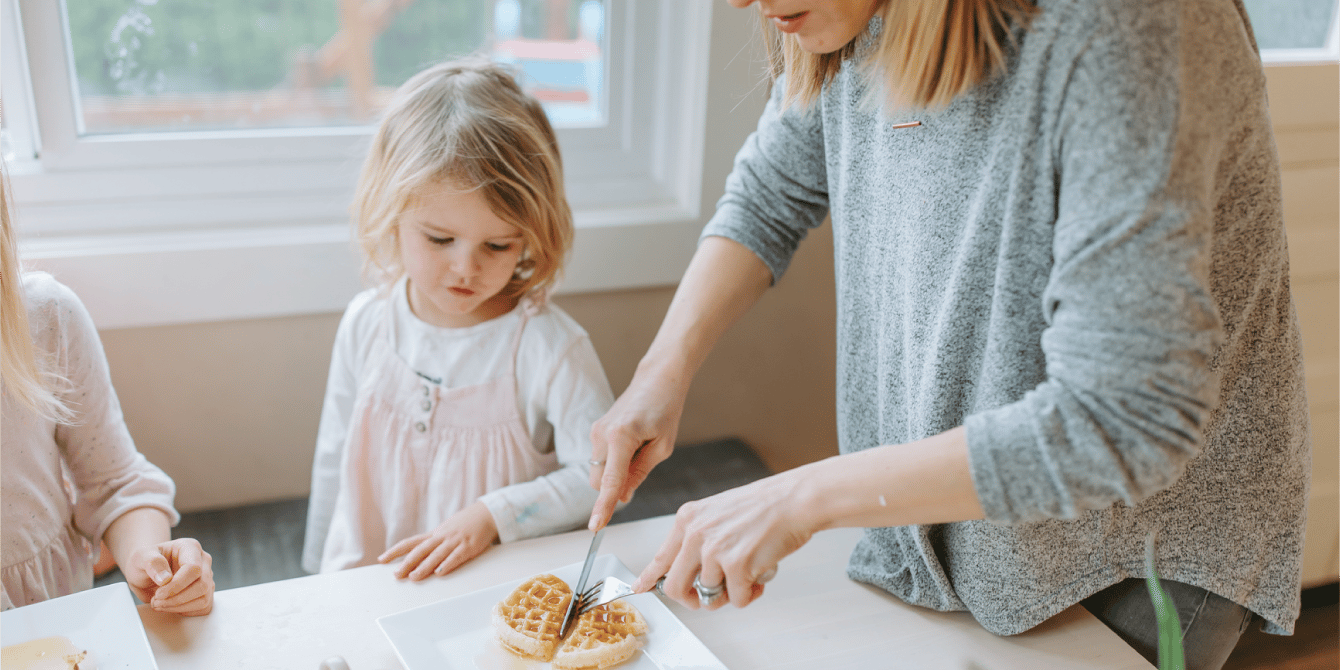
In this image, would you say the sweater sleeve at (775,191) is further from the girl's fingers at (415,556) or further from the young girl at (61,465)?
the young girl at (61,465)

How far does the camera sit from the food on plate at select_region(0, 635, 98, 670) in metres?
0.78

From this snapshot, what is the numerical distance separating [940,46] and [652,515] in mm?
946

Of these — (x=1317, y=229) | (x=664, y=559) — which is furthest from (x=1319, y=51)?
(x=664, y=559)

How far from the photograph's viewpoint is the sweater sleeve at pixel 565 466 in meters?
1.12

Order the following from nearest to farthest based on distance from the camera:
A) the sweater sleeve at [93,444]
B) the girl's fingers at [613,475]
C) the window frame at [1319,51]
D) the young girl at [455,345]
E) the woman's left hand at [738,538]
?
1. the woman's left hand at [738,538]
2. the girl's fingers at [613,475]
3. the sweater sleeve at [93,444]
4. the young girl at [455,345]
5. the window frame at [1319,51]

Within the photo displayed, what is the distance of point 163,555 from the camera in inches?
36.8

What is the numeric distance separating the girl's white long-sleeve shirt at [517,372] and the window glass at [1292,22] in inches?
58.1

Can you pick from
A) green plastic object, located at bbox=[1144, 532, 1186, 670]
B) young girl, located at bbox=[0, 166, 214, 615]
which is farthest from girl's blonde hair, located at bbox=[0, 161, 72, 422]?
green plastic object, located at bbox=[1144, 532, 1186, 670]

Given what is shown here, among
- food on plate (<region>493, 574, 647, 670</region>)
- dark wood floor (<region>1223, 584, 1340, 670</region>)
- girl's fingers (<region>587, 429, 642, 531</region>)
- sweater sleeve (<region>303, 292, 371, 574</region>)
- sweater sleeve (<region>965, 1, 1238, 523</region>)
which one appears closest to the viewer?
sweater sleeve (<region>965, 1, 1238, 523</region>)

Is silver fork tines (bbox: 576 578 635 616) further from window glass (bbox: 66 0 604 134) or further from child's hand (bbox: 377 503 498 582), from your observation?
window glass (bbox: 66 0 604 134)

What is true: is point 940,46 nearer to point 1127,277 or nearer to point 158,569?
point 1127,277

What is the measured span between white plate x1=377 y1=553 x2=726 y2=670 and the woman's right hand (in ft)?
0.38

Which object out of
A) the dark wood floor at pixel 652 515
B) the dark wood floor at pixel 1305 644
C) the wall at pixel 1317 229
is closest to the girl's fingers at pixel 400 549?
the dark wood floor at pixel 652 515

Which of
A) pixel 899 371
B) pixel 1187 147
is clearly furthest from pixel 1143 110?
pixel 899 371
